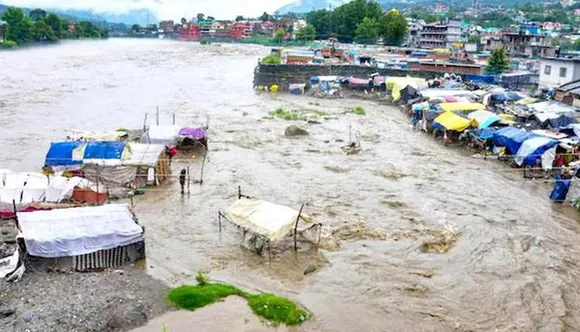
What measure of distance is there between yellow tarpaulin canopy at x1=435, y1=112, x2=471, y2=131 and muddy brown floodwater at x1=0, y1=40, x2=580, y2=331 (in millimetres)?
1329

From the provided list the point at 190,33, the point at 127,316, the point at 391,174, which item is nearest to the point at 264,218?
the point at 127,316

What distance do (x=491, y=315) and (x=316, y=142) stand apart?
59.6 feet

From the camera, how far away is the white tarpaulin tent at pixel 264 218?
49.2 feet

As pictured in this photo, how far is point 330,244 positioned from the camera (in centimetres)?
1653

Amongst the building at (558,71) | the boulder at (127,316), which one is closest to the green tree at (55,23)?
the building at (558,71)

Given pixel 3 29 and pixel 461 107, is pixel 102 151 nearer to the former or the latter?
pixel 461 107

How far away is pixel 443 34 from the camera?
304 feet

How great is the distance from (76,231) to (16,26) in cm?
9655

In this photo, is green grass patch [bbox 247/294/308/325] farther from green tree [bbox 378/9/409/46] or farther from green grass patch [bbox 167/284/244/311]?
green tree [bbox 378/9/409/46]

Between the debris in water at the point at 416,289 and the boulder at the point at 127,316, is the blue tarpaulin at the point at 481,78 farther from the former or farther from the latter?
the boulder at the point at 127,316

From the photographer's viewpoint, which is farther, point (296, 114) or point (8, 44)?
point (8, 44)

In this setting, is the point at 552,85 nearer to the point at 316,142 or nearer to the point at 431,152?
the point at 431,152

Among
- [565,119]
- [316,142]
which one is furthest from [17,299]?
[565,119]

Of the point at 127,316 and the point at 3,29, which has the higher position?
the point at 3,29
